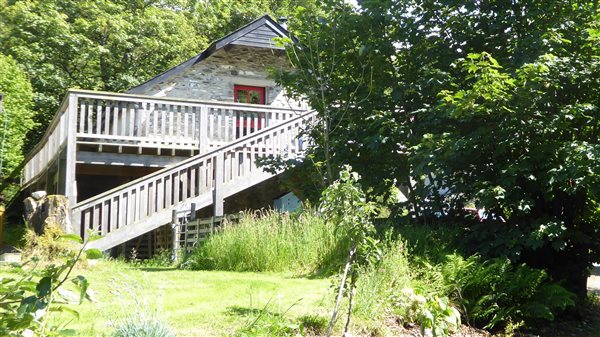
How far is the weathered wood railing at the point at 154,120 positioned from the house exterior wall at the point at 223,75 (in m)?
3.01

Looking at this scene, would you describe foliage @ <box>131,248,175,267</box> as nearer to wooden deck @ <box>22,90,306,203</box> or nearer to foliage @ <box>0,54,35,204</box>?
wooden deck @ <box>22,90,306,203</box>

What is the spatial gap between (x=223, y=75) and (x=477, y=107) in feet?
39.1

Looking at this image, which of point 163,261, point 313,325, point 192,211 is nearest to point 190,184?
point 192,211

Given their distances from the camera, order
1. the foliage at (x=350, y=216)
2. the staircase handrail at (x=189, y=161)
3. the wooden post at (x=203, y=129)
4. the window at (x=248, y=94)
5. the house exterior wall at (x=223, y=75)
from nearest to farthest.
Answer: the foliage at (x=350, y=216) < the staircase handrail at (x=189, y=161) < the wooden post at (x=203, y=129) < the house exterior wall at (x=223, y=75) < the window at (x=248, y=94)

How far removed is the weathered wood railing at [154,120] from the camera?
535 inches

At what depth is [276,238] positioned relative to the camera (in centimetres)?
977

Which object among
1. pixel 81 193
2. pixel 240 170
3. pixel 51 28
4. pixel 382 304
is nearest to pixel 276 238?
pixel 382 304

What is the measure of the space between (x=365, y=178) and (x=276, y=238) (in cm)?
158

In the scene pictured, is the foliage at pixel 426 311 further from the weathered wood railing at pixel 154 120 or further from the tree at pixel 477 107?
the weathered wood railing at pixel 154 120

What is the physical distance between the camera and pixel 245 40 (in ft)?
59.1

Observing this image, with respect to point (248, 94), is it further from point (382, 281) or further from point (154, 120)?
point (382, 281)

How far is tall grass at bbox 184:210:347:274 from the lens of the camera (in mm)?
9266

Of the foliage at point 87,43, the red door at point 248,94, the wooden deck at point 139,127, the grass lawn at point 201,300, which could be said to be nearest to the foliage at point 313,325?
the grass lawn at point 201,300

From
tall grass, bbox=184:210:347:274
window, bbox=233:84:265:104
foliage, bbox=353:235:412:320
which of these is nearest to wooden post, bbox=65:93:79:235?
tall grass, bbox=184:210:347:274
